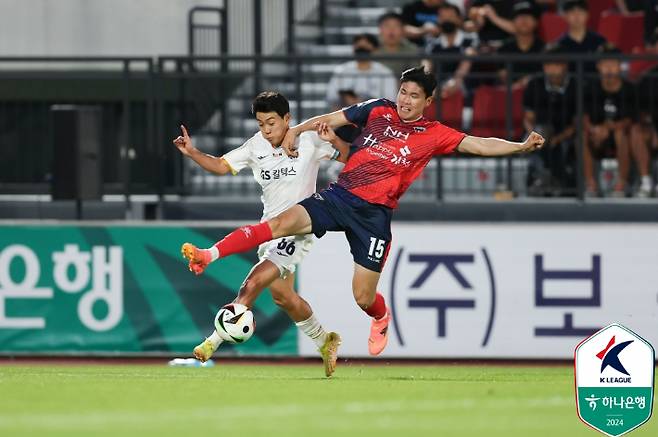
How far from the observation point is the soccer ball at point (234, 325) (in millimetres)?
12070

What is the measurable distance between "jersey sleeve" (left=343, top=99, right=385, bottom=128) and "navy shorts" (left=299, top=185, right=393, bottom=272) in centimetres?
57

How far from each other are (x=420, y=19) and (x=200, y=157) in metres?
7.67

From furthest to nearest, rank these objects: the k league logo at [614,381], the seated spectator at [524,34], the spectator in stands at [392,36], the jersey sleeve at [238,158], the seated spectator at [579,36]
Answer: the spectator in stands at [392,36], the seated spectator at [524,34], the seated spectator at [579,36], the jersey sleeve at [238,158], the k league logo at [614,381]

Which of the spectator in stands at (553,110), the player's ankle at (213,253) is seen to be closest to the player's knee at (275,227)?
the player's ankle at (213,253)

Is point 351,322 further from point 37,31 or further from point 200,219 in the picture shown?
point 37,31

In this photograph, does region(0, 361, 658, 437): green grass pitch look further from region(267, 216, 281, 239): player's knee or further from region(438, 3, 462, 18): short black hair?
region(438, 3, 462, 18): short black hair

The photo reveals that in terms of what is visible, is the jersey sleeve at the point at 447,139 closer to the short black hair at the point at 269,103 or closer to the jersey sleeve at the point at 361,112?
the jersey sleeve at the point at 361,112

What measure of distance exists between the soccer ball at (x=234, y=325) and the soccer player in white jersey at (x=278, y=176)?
1.12 ft

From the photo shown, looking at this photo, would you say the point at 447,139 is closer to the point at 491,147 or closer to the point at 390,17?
the point at 491,147

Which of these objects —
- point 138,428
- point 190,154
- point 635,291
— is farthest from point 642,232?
point 138,428

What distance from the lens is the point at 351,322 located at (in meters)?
16.4

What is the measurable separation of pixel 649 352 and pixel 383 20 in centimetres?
956

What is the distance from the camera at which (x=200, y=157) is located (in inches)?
488

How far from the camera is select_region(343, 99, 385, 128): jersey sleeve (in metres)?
12.5
